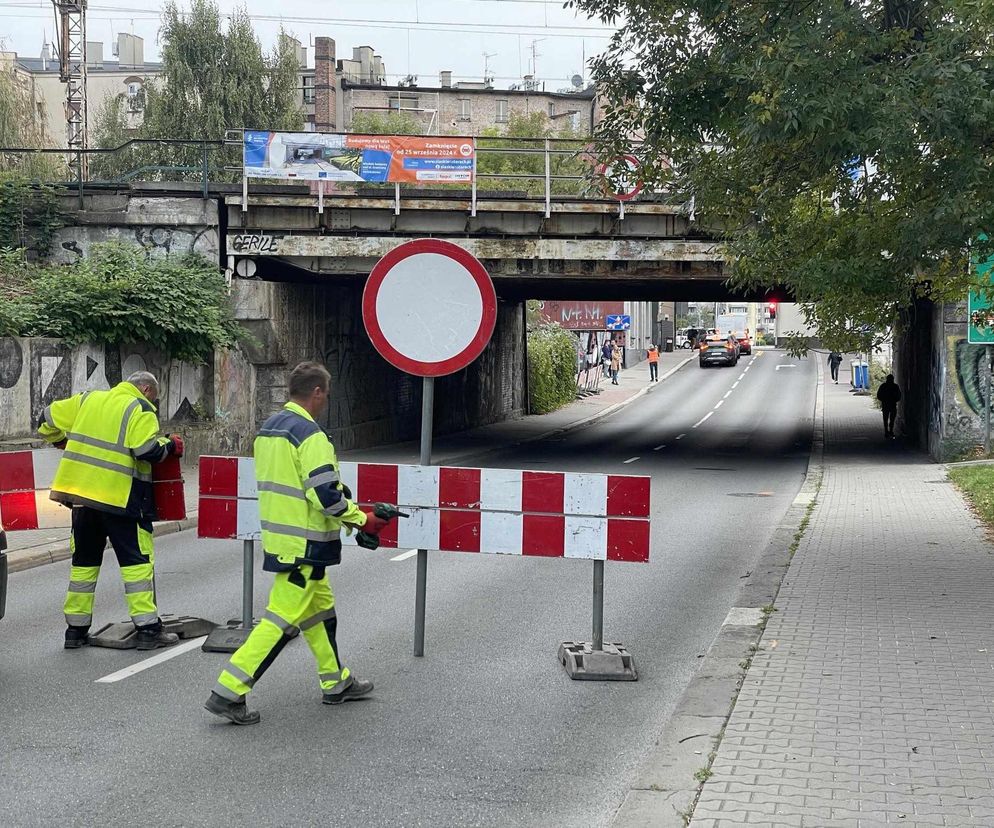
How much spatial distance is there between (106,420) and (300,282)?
18611 millimetres

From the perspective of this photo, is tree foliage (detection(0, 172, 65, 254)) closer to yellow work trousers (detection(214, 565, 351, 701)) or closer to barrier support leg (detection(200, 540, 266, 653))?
barrier support leg (detection(200, 540, 266, 653))

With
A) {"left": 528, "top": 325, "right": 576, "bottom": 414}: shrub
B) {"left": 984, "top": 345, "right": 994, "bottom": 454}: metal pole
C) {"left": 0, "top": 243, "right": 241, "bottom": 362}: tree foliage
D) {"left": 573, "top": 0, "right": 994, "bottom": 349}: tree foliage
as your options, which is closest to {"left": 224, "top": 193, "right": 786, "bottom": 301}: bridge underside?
{"left": 0, "top": 243, "right": 241, "bottom": 362}: tree foliage

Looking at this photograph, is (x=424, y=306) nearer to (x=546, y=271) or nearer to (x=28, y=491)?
(x=28, y=491)

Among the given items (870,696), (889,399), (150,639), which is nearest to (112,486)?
(150,639)

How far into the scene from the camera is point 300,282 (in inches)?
1011

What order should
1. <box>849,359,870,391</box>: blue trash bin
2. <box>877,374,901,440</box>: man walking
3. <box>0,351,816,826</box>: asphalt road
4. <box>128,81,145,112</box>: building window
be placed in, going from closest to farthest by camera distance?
<box>0,351,816,826</box>: asphalt road < <box>877,374,901,440</box>: man walking < <box>849,359,870,391</box>: blue trash bin < <box>128,81,145,112</box>: building window

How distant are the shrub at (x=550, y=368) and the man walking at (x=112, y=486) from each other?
36615 millimetres

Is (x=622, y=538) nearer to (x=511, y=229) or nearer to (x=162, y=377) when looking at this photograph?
(x=162, y=377)

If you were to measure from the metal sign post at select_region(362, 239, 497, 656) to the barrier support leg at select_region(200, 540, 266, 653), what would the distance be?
3.67 feet

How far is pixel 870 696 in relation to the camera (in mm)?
6172

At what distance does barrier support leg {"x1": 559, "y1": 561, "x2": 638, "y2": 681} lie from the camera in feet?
22.7

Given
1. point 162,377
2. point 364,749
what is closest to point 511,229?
point 162,377

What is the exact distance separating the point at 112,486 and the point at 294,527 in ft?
6.43

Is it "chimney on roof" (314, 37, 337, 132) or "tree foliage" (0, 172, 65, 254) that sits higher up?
"chimney on roof" (314, 37, 337, 132)
